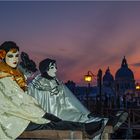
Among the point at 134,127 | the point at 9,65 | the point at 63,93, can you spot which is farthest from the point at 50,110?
the point at 134,127

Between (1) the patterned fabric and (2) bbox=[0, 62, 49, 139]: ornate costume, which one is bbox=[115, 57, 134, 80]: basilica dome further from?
(2) bbox=[0, 62, 49, 139]: ornate costume

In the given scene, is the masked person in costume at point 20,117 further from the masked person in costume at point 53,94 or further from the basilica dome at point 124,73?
the basilica dome at point 124,73

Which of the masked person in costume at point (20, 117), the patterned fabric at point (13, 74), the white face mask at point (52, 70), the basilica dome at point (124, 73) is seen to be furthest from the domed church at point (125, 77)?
the masked person in costume at point (20, 117)

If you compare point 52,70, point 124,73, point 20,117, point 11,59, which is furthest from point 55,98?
point 124,73

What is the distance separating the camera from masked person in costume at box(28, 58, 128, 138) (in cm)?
459

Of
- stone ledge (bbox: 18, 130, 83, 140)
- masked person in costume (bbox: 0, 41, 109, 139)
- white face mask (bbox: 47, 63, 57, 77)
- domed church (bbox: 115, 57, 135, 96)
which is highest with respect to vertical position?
domed church (bbox: 115, 57, 135, 96)

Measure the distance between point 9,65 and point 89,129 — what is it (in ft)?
2.97

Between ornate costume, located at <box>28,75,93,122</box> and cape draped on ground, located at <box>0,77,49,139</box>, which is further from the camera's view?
ornate costume, located at <box>28,75,93,122</box>

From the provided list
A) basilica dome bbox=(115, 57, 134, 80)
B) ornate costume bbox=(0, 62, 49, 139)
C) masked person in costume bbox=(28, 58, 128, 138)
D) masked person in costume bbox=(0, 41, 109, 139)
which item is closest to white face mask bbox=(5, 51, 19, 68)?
masked person in costume bbox=(0, 41, 109, 139)

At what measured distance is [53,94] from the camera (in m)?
4.77

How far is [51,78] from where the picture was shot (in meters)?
4.82

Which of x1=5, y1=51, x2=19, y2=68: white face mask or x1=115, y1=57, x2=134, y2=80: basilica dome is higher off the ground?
x1=115, y1=57, x2=134, y2=80: basilica dome

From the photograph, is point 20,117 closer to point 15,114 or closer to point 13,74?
point 15,114

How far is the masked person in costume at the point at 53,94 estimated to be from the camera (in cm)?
459
